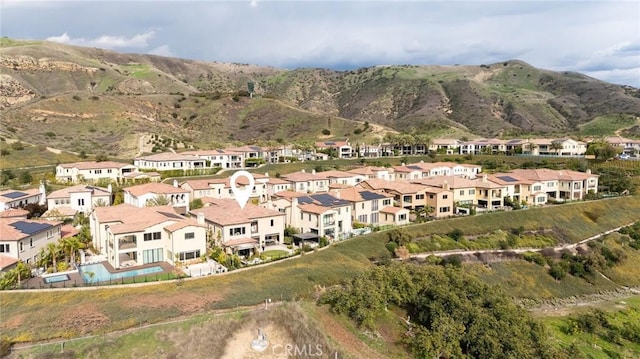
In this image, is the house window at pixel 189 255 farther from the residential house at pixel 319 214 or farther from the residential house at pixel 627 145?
the residential house at pixel 627 145

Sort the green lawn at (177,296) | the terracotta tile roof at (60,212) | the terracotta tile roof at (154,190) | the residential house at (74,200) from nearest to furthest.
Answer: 1. the green lawn at (177,296)
2. the terracotta tile roof at (60,212)
3. the residential house at (74,200)
4. the terracotta tile roof at (154,190)

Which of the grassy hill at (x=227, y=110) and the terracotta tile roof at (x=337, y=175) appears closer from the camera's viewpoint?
the terracotta tile roof at (x=337, y=175)

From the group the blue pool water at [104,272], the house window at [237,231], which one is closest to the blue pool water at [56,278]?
the blue pool water at [104,272]

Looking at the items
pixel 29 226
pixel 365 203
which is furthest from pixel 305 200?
pixel 29 226

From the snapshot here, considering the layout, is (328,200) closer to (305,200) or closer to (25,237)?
(305,200)

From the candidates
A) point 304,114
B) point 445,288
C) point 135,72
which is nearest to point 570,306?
point 445,288

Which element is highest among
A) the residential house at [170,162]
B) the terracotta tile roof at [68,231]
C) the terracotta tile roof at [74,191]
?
the residential house at [170,162]

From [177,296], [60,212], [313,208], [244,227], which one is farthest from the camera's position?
[60,212]
